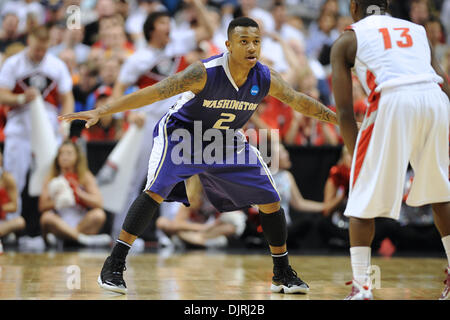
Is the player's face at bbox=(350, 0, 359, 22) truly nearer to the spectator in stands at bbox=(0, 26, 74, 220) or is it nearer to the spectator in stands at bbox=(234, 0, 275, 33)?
the spectator in stands at bbox=(0, 26, 74, 220)

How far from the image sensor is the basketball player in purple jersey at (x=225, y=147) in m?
4.43

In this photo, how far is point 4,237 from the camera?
27.0ft

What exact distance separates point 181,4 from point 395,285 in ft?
24.1

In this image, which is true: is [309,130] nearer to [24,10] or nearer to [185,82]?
[185,82]

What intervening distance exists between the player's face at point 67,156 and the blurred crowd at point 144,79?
0.01m

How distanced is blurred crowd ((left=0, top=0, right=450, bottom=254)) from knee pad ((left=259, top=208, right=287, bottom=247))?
11.0ft

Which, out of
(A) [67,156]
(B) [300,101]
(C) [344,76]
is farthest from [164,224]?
(C) [344,76]

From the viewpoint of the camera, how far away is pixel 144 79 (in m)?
8.20

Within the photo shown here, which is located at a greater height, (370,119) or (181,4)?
(181,4)

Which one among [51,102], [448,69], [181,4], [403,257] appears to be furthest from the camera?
[181,4]

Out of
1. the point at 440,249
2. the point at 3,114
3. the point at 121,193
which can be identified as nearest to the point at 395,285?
the point at 440,249
